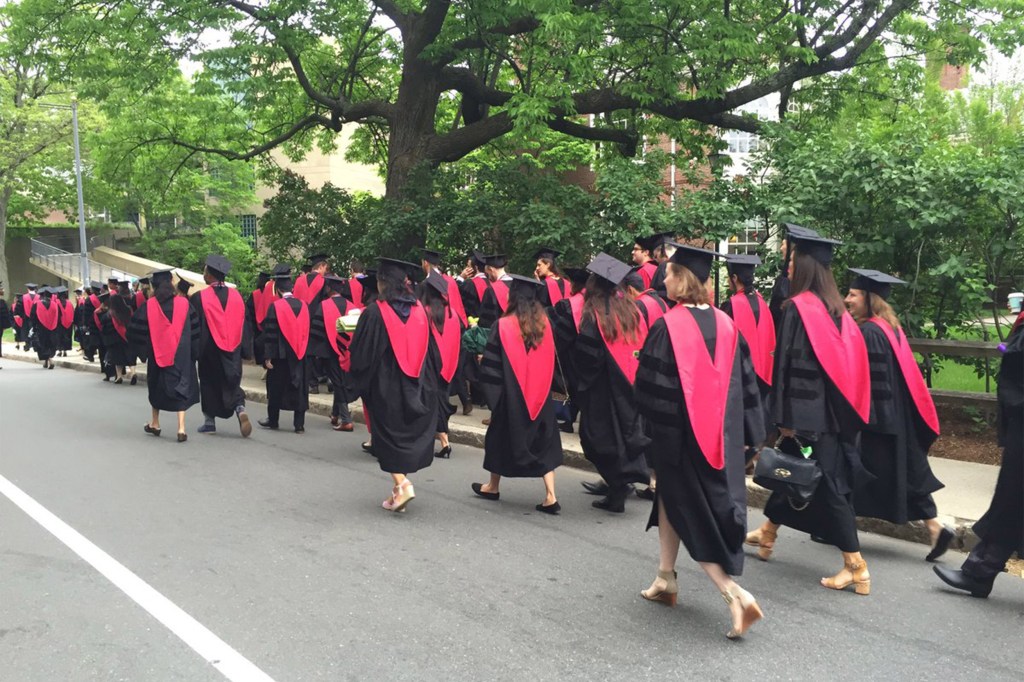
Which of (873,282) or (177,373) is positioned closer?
(873,282)

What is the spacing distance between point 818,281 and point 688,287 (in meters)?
0.90

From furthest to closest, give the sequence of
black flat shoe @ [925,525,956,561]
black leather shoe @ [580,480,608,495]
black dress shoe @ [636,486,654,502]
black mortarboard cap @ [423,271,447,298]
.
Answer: black mortarboard cap @ [423,271,447,298], black leather shoe @ [580,480,608,495], black dress shoe @ [636,486,654,502], black flat shoe @ [925,525,956,561]

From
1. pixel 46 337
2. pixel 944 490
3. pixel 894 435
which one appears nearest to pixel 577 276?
pixel 894 435

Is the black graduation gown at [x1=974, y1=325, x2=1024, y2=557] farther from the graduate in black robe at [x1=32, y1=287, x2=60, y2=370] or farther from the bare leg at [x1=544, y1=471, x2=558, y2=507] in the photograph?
the graduate in black robe at [x1=32, y1=287, x2=60, y2=370]

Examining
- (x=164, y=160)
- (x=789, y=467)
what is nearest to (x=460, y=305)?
(x=789, y=467)

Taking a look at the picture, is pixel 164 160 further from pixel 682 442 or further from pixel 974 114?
pixel 974 114

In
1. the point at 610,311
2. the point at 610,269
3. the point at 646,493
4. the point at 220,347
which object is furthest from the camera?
the point at 220,347

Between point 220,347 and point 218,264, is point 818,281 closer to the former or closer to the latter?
point 218,264

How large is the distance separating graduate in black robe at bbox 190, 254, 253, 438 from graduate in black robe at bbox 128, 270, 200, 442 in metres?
0.12

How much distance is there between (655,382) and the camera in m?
4.34

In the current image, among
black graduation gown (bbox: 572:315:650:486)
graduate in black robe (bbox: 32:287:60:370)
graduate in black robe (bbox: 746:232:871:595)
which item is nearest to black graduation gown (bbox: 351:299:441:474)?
black graduation gown (bbox: 572:315:650:486)

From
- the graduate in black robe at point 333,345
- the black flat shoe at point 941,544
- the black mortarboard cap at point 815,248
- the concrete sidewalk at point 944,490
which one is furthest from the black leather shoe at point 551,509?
the graduate in black robe at point 333,345

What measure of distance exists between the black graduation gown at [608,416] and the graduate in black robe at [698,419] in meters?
1.96

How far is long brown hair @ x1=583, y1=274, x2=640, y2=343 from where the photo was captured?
6387 millimetres
